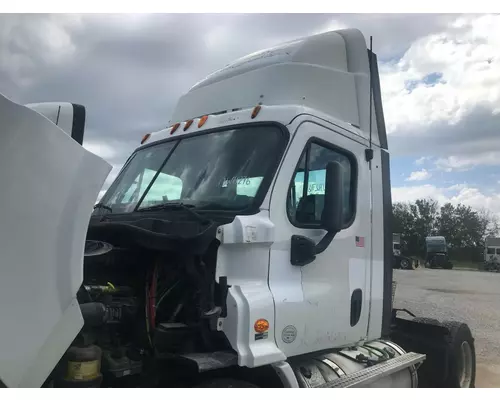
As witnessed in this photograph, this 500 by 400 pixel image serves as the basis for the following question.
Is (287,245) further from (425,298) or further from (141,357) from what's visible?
(425,298)

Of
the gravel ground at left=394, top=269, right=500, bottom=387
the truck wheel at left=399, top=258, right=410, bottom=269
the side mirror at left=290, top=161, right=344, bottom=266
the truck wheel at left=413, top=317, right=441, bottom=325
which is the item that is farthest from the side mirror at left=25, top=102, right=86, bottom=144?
the truck wheel at left=399, top=258, right=410, bottom=269

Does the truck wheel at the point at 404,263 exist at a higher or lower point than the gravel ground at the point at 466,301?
higher

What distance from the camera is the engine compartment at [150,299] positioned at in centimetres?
333

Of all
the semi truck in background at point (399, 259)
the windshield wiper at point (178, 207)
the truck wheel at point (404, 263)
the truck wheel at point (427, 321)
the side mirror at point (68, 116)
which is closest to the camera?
the side mirror at point (68, 116)

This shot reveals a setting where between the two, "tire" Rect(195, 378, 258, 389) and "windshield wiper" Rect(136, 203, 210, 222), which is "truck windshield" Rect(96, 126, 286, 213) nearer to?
"windshield wiper" Rect(136, 203, 210, 222)

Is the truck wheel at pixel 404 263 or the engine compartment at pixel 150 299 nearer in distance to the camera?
the engine compartment at pixel 150 299

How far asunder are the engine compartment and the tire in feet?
0.49

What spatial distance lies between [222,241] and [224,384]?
3.00 ft

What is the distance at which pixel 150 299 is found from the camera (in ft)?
11.6

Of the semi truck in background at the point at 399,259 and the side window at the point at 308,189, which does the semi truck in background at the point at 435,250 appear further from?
the side window at the point at 308,189

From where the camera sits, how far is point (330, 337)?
13.1ft

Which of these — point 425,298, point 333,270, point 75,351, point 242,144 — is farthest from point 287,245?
point 425,298

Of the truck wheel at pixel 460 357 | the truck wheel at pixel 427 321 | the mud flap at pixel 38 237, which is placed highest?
the mud flap at pixel 38 237

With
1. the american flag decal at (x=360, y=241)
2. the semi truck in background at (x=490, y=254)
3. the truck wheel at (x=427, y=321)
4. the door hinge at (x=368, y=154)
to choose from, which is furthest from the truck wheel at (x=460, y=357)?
the semi truck in background at (x=490, y=254)
